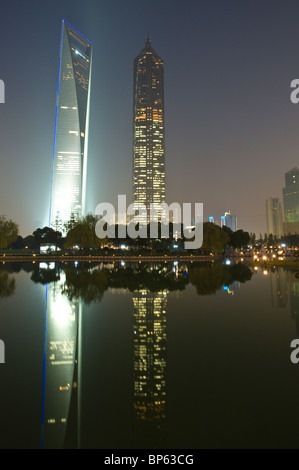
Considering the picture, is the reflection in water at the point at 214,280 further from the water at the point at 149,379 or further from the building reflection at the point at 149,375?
the building reflection at the point at 149,375

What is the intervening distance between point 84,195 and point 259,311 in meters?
160

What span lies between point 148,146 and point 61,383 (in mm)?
192252

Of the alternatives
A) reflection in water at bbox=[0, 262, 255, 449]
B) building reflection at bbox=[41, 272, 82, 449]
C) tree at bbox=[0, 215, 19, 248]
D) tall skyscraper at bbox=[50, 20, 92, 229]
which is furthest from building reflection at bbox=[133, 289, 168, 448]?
tall skyscraper at bbox=[50, 20, 92, 229]

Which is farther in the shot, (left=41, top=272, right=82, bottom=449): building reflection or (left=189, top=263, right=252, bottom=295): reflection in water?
(left=189, top=263, right=252, bottom=295): reflection in water

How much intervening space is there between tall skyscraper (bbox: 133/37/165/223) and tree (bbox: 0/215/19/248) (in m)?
132

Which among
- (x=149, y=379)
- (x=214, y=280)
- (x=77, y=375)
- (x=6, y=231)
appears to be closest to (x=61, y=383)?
(x=77, y=375)

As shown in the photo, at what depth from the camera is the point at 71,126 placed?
454 ft

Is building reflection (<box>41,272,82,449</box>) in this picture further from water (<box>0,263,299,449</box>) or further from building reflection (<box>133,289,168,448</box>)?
building reflection (<box>133,289,168,448</box>)

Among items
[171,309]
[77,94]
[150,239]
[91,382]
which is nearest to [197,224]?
[150,239]

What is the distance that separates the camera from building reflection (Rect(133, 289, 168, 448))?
355 centimetres

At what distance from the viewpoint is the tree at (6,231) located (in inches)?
2145

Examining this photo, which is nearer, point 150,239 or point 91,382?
point 91,382
